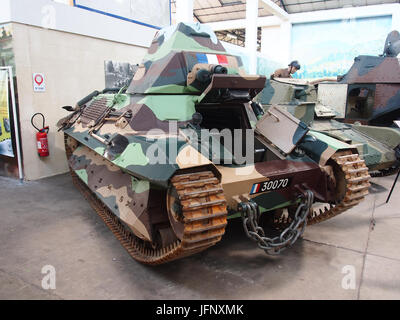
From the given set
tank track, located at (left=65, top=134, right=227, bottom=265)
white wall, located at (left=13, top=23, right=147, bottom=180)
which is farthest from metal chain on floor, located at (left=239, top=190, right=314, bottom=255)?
white wall, located at (left=13, top=23, right=147, bottom=180)

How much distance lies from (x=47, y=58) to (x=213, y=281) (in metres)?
5.68

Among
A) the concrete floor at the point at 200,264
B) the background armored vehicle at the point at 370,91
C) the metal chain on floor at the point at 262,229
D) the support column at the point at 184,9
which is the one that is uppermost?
the support column at the point at 184,9

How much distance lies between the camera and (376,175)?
7652 millimetres

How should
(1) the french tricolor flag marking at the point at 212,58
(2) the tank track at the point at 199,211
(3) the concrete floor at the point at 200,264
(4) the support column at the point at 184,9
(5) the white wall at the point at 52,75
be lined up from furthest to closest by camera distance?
(4) the support column at the point at 184,9, (5) the white wall at the point at 52,75, (1) the french tricolor flag marking at the point at 212,58, (3) the concrete floor at the point at 200,264, (2) the tank track at the point at 199,211

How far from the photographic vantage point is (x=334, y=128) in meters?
7.36

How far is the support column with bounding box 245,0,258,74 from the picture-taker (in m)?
13.3

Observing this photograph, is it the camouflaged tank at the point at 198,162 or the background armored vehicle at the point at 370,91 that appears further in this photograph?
the background armored vehicle at the point at 370,91

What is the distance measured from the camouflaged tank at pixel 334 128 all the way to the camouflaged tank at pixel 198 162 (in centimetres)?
234

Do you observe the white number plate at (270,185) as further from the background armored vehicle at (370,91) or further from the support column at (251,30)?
the support column at (251,30)

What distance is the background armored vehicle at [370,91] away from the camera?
8.25m

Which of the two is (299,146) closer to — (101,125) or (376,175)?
(101,125)

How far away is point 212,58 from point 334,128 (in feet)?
12.8

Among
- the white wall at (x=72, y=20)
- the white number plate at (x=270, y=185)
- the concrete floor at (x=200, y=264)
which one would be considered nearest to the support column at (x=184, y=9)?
the white wall at (x=72, y=20)
